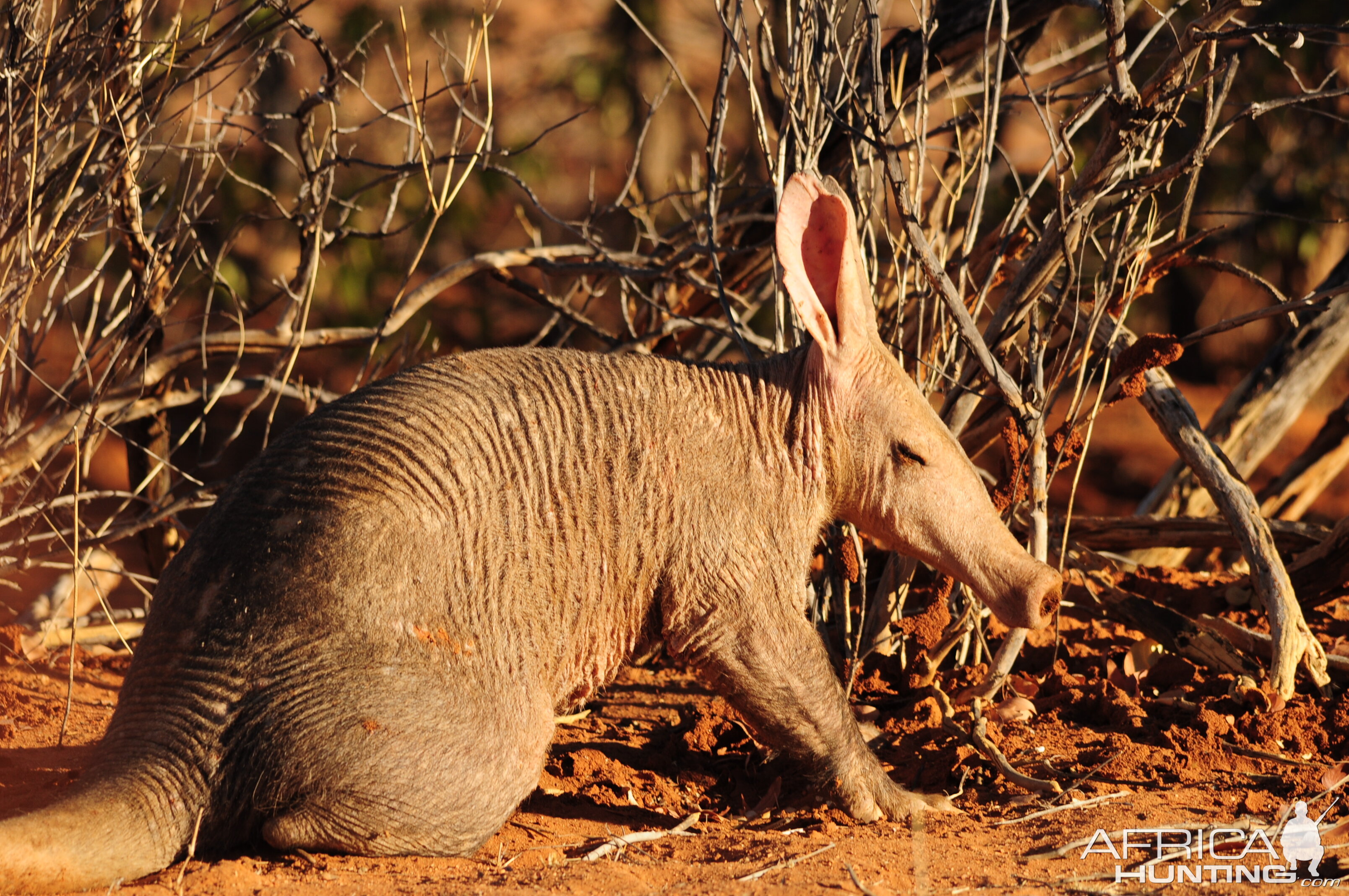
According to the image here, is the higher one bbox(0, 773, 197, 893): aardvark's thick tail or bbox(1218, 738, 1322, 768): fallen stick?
bbox(0, 773, 197, 893): aardvark's thick tail

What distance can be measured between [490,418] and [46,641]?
9.47 feet

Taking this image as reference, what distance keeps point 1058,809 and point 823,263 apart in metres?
1.84

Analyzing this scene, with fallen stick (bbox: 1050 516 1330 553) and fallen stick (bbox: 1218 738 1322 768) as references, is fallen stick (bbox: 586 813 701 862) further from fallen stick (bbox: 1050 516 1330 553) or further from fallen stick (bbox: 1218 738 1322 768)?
fallen stick (bbox: 1050 516 1330 553)

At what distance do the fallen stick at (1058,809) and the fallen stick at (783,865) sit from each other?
0.64 meters

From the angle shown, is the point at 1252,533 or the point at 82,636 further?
the point at 82,636

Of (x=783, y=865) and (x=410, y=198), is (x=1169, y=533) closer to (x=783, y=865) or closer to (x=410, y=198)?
(x=783, y=865)

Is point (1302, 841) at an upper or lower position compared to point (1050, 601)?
lower

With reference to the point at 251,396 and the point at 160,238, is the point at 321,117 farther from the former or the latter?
the point at 160,238

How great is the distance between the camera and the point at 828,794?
152 inches

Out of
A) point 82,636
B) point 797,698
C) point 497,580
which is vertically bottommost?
point 797,698

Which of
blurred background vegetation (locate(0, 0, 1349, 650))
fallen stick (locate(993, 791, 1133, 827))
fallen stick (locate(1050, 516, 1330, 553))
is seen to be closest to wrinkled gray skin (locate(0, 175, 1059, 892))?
fallen stick (locate(993, 791, 1133, 827))
